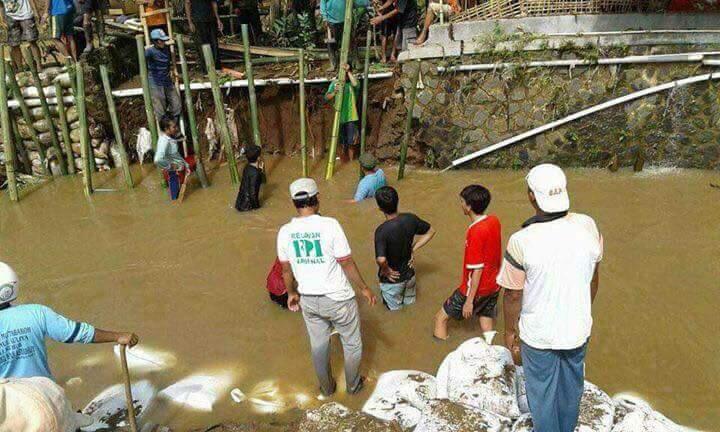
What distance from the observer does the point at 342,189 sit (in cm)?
858

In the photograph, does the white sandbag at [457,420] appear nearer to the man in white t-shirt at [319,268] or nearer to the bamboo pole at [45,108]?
the man in white t-shirt at [319,268]

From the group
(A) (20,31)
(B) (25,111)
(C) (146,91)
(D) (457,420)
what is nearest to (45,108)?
(B) (25,111)

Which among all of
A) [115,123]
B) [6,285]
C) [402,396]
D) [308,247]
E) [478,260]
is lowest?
[402,396]

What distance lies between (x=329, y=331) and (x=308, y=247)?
29.3 inches

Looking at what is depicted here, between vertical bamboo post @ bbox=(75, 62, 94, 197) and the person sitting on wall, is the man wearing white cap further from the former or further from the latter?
vertical bamboo post @ bbox=(75, 62, 94, 197)

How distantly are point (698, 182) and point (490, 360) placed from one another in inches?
237

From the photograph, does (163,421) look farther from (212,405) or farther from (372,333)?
(372,333)

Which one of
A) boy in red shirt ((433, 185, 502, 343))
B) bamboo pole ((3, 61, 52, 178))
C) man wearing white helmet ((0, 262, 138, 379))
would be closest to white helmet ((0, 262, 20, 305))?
man wearing white helmet ((0, 262, 138, 379))

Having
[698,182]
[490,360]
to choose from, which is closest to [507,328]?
[490,360]

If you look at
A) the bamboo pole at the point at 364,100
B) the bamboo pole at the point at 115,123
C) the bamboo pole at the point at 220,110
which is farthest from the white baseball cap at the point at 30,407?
the bamboo pole at the point at 115,123

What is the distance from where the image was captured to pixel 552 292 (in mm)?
2756

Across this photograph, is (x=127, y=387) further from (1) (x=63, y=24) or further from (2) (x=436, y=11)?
(1) (x=63, y=24)

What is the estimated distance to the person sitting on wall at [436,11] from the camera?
8.94 meters

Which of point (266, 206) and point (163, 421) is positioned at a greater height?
point (266, 206)
